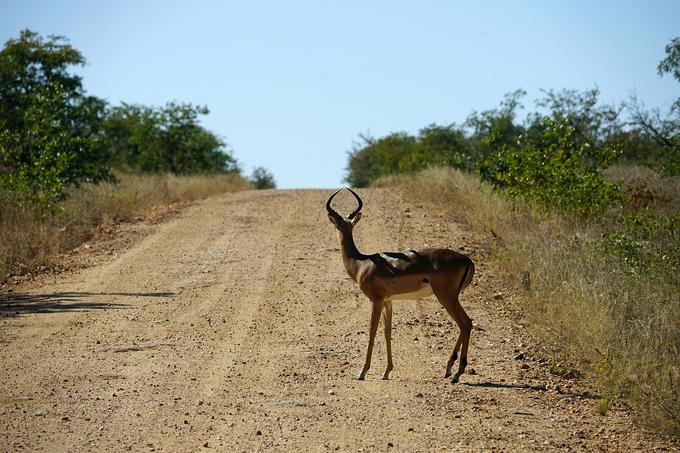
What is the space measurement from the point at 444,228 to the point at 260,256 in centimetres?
384

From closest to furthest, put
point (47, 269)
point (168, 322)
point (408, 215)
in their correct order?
point (168, 322)
point (47, 269)
point (408, 215)

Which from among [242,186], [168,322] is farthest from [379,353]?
[242,186]

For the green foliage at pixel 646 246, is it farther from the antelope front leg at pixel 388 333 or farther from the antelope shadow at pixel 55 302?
the antelope shadow at pixel 55 302

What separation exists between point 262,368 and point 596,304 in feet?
12.4

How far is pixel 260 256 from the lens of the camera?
17.0 m

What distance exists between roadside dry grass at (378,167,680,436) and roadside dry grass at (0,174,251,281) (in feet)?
27.5

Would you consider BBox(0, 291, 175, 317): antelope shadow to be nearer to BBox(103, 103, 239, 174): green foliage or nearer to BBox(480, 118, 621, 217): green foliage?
BBox(480, 118, 621, 217): green foliage

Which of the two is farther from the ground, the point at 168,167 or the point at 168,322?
the point at 168,167

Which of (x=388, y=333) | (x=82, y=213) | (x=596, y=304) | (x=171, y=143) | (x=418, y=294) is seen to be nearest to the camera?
(x=418, y=294)

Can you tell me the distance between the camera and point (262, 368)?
9.86m

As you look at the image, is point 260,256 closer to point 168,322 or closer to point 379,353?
point 168,322

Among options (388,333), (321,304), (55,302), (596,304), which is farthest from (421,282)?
(55,302)

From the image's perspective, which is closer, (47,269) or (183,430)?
(183,430)

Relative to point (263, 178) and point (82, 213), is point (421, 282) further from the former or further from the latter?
point (263, 178)
